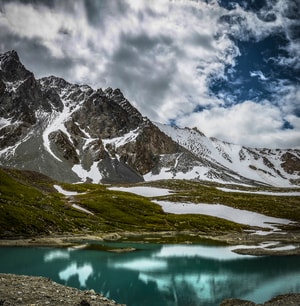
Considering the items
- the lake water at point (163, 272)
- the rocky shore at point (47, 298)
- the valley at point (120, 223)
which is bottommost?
the lake water at point (163, 272)

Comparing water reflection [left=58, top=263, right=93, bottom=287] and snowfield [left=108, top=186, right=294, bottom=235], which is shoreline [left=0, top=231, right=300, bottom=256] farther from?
snowfield [left=108, top=186, right=294, bottom=235]

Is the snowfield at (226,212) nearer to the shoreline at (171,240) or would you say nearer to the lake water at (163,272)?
the shoreline at (171,240)

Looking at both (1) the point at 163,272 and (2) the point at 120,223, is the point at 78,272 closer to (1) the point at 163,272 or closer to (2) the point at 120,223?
(1) the point at 163,272

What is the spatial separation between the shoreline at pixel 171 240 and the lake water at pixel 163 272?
15.7 feet

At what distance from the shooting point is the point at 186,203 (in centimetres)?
17700

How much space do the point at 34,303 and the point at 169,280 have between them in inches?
1200

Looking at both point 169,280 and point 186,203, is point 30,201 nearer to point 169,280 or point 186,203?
point 169,280

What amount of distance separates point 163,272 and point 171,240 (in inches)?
1573

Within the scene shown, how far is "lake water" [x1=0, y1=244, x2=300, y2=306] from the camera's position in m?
45.7

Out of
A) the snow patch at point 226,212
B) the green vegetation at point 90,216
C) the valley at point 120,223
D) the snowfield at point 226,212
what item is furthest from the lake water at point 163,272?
the snow patch at point 226,212

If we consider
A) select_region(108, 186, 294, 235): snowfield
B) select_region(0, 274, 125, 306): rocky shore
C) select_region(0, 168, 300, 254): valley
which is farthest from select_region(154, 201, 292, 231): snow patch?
select_region(0, 274, 125, 306): rocky shore

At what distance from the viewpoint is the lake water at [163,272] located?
45719mm

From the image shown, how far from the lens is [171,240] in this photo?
101062 mm

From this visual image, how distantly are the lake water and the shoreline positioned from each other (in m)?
4.80
